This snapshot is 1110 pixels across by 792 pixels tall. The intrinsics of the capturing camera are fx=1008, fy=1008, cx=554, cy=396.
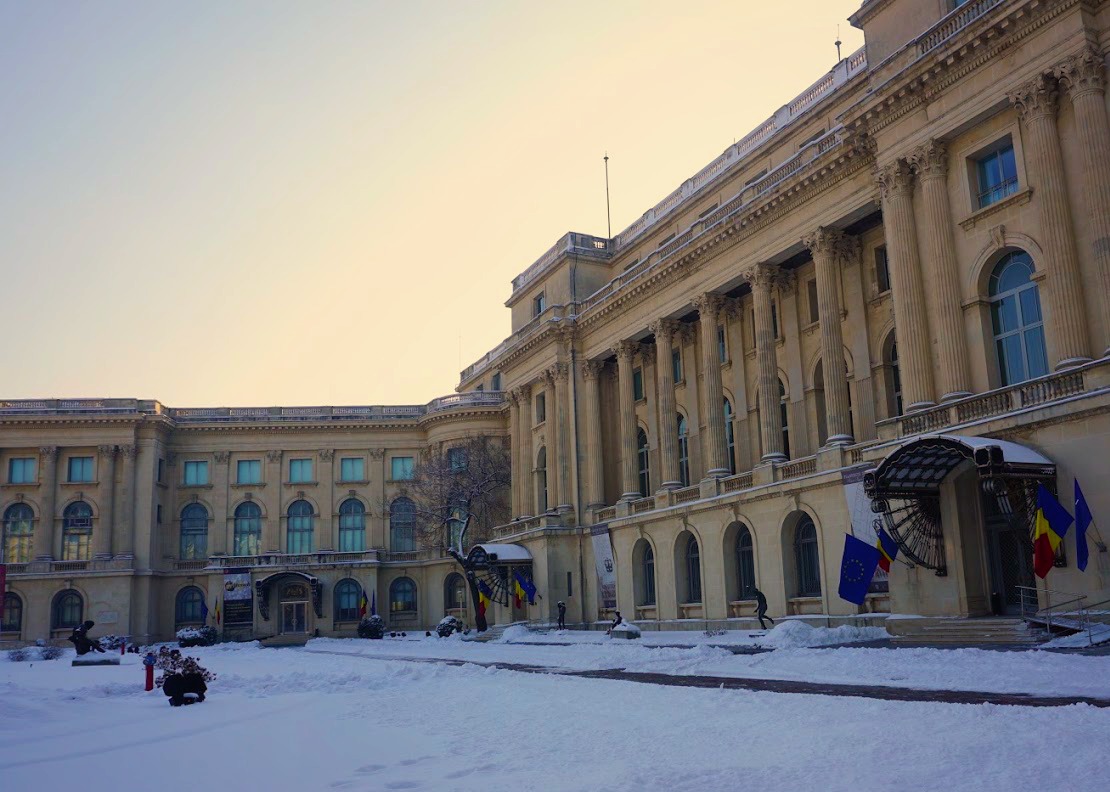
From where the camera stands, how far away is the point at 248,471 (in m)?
78.2

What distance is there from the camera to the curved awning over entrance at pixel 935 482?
25891 millimetres

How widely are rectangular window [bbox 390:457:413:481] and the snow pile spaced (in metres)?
51.1

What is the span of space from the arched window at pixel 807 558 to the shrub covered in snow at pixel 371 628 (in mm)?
33720

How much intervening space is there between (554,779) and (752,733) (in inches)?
127

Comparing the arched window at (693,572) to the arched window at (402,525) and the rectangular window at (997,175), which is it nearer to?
the rectangular window at (997,175)

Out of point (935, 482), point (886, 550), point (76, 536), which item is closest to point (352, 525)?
point (76, 536)

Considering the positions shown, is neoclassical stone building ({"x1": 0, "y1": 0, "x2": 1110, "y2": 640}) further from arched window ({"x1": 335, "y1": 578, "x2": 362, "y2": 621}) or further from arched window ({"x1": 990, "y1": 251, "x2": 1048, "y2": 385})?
arched window ({"x1": 335, "y1": 578, "x2": 362, "y2": 621})

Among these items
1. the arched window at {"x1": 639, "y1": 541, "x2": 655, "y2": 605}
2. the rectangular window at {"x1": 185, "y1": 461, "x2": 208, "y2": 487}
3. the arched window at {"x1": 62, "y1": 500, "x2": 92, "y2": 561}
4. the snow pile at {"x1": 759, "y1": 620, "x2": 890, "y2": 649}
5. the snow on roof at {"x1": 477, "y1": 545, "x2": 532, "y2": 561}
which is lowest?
the snow pile at {"x1": 759, "y1": 620, "x2": 890, "y2": 649}

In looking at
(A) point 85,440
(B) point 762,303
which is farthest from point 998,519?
(A) point 85,440

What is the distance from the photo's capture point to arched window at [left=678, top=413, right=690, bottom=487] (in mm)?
51531

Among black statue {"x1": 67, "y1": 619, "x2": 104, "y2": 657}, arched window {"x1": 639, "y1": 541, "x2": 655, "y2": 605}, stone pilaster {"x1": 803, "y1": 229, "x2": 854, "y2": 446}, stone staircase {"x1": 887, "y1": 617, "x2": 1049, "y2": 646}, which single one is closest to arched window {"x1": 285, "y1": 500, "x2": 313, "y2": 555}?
arched window {"x1": 639, "y1": 541, "x2": 655, "y2": 605}

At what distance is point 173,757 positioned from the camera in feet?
49.4

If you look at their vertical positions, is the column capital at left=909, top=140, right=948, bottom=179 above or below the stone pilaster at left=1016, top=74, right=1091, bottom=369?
above

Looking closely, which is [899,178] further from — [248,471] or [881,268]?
[248,471]
